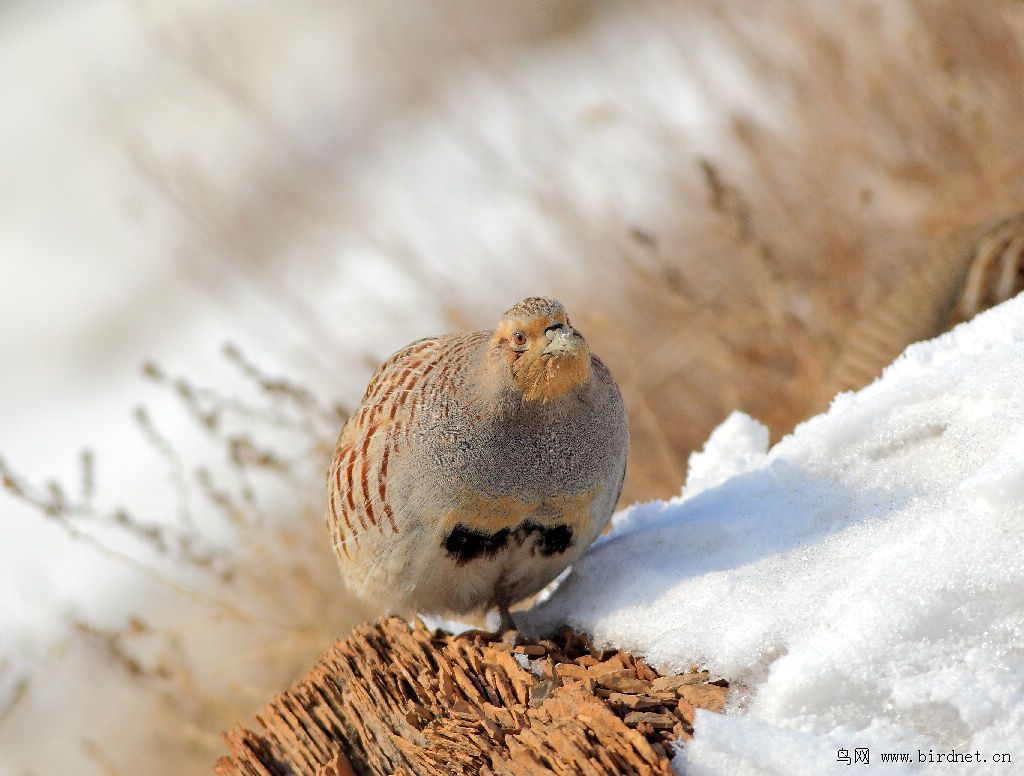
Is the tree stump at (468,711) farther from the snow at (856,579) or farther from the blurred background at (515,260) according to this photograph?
the blurred background at (515,260)

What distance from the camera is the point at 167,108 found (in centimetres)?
916

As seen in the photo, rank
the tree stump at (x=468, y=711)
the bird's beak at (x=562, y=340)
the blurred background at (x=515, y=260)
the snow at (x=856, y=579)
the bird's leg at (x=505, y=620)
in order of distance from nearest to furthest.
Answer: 1. the snow at (x=856, y=579)
2. the tree stump at (x=468, y=711)
3. the bird's beak at (x=562, y=340)
4. the bird's leg at (x=505, y=620)
5. the blurred background at (x=515, y=260)

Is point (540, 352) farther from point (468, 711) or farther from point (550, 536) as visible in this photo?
point (468, 711)

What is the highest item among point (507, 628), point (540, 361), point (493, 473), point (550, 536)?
point (540, 361)

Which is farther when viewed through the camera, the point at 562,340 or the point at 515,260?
the point at 515,260

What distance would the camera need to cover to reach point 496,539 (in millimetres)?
2021

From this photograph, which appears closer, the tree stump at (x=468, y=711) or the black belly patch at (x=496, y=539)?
the tree stump at (x=468, y=711)

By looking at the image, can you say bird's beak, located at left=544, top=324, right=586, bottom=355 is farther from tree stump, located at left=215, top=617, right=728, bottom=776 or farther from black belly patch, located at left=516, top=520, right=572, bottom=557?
tree stump, located at left=215, top=617, right=728, bottom=776

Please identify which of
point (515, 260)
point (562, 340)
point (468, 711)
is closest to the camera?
point (468, 711)

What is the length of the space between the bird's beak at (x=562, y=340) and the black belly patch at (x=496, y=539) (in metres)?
0.32

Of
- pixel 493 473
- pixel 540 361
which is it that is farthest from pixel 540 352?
pixel 493 473

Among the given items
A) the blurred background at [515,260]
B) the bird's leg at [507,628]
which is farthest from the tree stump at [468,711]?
the blurred background at [515,260]

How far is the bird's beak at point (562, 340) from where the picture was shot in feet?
6.37

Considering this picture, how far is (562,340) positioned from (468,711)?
649mm
